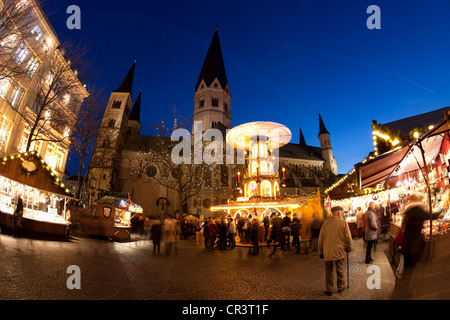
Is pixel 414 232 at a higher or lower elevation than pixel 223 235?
higher

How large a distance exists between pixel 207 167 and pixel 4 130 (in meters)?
28.4

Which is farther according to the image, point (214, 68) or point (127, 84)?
point (214, 68)

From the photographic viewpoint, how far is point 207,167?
137ft

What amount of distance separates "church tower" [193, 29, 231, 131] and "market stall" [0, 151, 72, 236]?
4200 centimetres

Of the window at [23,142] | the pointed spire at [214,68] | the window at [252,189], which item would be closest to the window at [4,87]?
the window at [23,142]

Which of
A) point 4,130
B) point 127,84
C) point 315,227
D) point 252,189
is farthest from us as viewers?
point 127,84

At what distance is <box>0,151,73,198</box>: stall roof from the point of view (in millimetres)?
10386

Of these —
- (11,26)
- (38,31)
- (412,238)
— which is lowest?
(412,238)

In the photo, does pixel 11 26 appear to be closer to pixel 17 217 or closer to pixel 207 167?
pixel 17 217

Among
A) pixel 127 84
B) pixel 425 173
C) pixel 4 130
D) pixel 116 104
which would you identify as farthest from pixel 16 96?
pixel 127 84

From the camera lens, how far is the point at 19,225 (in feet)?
31.7

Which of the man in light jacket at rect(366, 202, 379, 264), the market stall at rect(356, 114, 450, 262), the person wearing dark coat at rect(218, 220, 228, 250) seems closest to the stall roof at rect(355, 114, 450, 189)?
the market stall at rect(356, 114, 450, 262)

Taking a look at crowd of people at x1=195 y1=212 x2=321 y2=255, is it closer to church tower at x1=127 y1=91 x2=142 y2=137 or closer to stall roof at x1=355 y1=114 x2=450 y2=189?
stall roof at x1=355 y1=114 x2=450 y2=189
